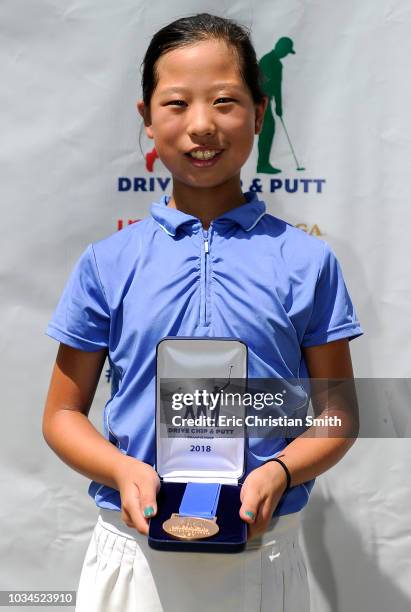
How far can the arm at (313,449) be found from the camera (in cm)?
98

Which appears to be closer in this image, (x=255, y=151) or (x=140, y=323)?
(x=140, y=323)

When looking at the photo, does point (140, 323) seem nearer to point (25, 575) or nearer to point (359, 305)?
A: point (359, 305)

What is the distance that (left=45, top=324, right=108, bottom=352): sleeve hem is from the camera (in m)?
1.13

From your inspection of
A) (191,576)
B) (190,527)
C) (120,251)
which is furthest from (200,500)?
(120,251)

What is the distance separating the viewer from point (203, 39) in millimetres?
1127

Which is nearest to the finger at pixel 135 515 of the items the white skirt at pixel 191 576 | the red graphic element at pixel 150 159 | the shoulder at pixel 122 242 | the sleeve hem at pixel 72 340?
the white skirt at pixel 191 576

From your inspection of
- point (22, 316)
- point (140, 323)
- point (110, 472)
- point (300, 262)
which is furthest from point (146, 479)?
point (22, 316)

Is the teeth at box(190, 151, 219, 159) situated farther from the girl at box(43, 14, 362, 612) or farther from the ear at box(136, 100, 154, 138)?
the ear at box(136, 100, 154, 138)

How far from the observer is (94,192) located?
165cm

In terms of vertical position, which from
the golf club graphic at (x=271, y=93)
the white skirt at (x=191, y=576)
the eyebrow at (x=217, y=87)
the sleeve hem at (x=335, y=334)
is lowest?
the white skirt at (x=191, y=576)

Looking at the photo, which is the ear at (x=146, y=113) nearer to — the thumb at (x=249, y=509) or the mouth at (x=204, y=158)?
the mouth at (x=204, y=158)

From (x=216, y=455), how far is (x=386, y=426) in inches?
28.9

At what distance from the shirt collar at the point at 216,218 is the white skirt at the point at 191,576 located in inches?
15.6

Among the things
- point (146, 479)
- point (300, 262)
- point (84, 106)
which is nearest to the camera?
point (146, 479)
